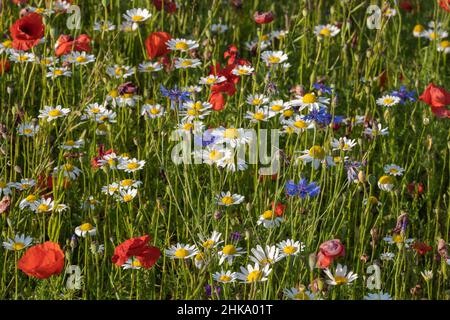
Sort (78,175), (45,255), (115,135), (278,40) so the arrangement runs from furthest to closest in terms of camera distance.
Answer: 1. (278,40)
2. (115,135)
3. (78,175)
4. (45,255)

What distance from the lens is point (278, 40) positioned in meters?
3.76

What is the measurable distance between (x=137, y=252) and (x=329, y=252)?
1.56 ft

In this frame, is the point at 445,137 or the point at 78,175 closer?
the point at 78,175

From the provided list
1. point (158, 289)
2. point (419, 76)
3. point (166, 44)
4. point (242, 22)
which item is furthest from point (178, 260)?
point (242, 22)

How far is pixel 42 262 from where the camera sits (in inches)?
86.0

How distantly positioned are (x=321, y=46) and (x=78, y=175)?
1165 mm

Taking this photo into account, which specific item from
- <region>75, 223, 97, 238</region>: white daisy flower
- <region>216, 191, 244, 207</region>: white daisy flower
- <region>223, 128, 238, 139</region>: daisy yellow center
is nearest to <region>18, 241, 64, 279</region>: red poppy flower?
<region>75, 223, 97, 238</region>: white daisy flower

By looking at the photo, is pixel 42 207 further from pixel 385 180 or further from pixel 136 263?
pixel 385 180

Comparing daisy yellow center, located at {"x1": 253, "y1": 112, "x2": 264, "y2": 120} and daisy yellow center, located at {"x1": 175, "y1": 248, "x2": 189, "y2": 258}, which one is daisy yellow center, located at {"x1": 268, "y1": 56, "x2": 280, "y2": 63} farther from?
daisy yellow center, located at {"x1": 175, "y1": 248, "x2": 189, "y2": 258}

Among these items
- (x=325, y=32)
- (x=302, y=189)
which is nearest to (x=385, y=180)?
(x=302, y=189)

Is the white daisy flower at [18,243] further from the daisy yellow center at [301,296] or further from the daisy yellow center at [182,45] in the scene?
the daisy yellow center at [182,45]

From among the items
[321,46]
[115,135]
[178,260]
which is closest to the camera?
[178,260]

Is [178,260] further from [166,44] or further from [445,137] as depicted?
[445,137]

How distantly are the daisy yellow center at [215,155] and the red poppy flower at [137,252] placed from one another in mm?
388
